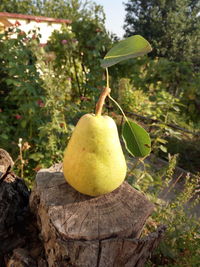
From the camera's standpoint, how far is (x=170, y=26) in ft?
70.3

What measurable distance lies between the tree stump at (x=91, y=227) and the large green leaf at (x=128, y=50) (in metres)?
0.62

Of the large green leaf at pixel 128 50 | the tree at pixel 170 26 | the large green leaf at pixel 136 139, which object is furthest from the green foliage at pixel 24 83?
the tree at pixel 170 26

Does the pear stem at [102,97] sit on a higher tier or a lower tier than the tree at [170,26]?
lower

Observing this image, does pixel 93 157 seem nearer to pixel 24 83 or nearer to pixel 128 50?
pixel 128 50

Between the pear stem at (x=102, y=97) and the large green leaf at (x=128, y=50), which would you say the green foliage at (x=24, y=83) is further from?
the large green leaf at (x=128, y=50)

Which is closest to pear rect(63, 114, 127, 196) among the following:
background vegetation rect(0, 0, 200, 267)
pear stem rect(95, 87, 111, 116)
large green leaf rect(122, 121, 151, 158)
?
pear stem rect(95, 87, 111, 116)

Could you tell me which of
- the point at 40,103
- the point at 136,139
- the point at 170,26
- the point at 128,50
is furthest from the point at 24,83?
the point at 170,26

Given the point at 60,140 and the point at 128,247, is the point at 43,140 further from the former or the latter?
the point at 128,247

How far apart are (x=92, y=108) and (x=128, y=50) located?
2765mm

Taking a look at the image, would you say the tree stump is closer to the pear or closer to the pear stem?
the pear

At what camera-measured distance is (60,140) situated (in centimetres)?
268

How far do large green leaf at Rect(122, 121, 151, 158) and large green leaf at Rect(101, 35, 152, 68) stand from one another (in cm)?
37

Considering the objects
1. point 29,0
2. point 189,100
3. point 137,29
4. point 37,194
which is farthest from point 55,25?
point 29,0

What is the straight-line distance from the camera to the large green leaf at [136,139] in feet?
3.92
